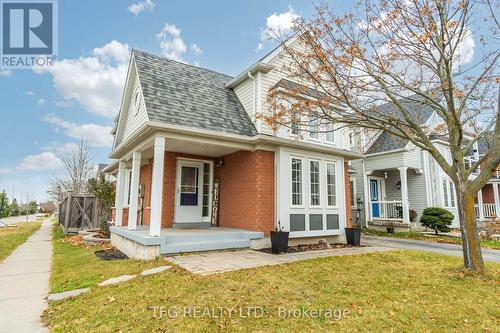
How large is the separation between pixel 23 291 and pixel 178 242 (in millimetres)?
3220

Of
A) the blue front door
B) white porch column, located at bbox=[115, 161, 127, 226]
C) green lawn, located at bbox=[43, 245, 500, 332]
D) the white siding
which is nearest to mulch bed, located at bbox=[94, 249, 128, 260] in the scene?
green lawn, located at bbox=[43, 245, 500, 332]

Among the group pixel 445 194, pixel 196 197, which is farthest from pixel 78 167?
pixel 445 194

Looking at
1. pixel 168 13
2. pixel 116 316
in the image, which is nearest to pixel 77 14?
pixel 168 13

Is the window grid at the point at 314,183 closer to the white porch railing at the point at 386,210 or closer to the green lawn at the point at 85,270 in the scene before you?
the green lawn at the point at 85,270

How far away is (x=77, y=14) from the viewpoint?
11773 mm

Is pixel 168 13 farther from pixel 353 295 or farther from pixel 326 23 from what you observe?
pixel 353 295

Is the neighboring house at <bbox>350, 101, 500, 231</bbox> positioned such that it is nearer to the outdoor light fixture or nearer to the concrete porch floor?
the outdoor light fixture

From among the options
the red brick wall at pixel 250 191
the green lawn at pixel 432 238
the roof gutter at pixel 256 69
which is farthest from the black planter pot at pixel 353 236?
the roof gutter at pixel 256 69

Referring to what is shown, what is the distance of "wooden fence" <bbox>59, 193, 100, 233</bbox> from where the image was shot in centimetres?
1511

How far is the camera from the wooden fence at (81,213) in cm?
1511

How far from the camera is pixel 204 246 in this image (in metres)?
7.70

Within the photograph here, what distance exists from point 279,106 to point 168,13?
742cm

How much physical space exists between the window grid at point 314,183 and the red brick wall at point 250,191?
1605 mm

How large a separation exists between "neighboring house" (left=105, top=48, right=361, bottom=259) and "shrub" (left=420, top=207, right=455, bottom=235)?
246 inches
